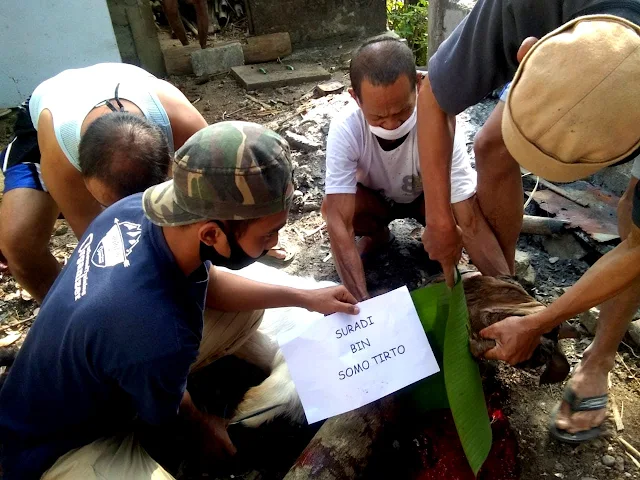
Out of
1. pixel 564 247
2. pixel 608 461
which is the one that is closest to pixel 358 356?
pixel 608 461

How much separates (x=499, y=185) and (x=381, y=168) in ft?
2.16

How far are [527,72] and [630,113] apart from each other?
0.83 ft

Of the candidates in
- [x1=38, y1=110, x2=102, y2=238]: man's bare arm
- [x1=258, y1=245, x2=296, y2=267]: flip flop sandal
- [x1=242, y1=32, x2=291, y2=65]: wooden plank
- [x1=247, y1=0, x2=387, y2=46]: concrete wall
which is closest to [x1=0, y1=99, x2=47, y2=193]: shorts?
[x1=38, y1=110, x2=102, y2=238]: man's bare arm

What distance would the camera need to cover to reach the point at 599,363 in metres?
2.28

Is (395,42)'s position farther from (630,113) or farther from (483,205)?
(630,113)

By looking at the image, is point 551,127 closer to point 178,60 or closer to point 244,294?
point 244,294

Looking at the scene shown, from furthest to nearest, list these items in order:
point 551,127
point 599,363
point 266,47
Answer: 1. point 266,47
2. point 599,363
3. point 551,127

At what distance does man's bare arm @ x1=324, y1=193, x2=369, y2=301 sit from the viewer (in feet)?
8.78

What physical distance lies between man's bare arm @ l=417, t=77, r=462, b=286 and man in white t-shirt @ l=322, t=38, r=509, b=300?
0.42 metres

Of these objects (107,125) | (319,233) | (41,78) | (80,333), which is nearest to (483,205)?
(319,233)

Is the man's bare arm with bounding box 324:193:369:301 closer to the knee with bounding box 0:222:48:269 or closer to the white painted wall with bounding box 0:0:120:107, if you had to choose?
the knee with bounding box 0:222:48:269

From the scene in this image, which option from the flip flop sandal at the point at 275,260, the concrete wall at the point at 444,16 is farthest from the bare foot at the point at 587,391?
the concrete wall at the point at 444,16

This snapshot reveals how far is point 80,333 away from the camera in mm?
1580

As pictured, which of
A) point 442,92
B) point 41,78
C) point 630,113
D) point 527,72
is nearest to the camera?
point 630,113
